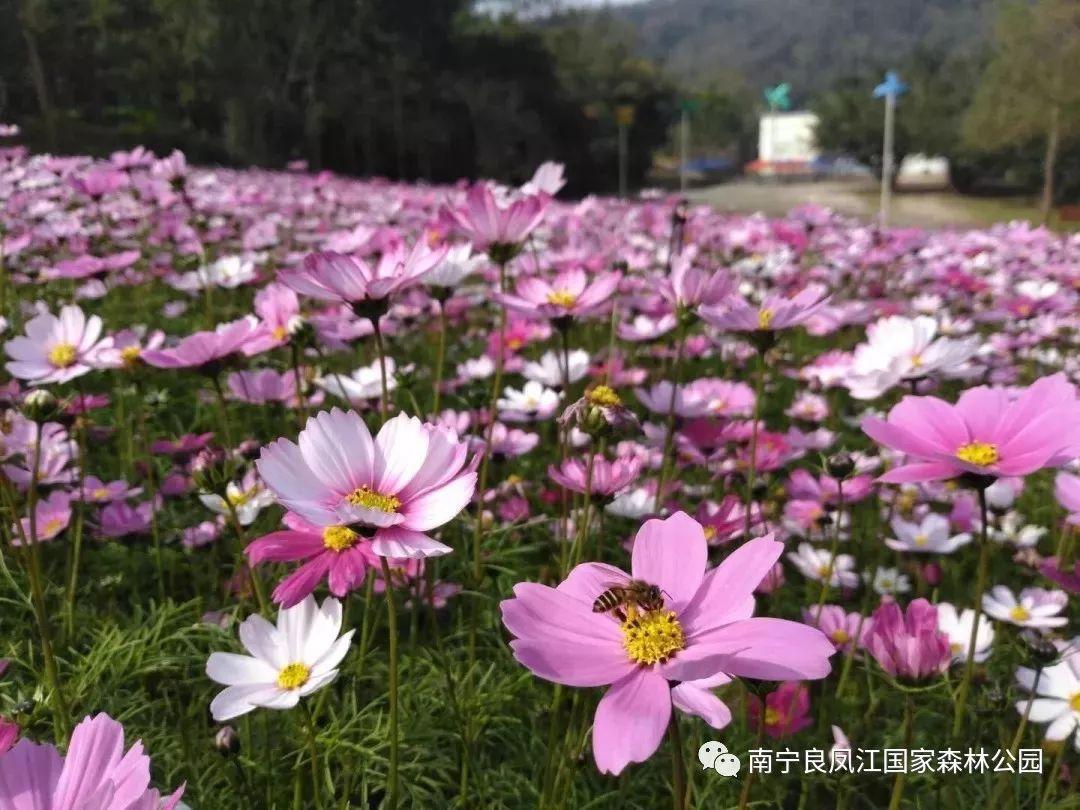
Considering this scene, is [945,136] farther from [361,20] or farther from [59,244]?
[59,244]

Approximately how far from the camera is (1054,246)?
3.71m

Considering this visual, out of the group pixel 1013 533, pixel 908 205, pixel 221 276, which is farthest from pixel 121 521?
pixel 908 205

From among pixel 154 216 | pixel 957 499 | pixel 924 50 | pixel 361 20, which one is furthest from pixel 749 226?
pixel 924 50

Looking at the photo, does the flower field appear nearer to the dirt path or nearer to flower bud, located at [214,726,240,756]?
flower bud, located at [214,726,240,756]

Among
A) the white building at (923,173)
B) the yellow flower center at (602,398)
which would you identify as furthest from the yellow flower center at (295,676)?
the white building at (923,173)

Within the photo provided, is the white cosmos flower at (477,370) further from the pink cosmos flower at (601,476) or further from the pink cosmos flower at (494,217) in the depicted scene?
the pink cosmos flower at (601,476)

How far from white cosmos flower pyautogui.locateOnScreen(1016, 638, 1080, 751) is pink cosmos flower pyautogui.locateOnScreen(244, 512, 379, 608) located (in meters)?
0.72

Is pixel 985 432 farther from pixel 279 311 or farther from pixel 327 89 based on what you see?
pixel 327 89

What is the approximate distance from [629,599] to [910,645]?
372 mm

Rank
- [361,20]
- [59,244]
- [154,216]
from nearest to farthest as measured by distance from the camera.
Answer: [59,244] → [154,216] → [361,20]

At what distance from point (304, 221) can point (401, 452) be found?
10.5 ft

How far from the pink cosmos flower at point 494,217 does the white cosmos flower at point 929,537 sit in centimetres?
79

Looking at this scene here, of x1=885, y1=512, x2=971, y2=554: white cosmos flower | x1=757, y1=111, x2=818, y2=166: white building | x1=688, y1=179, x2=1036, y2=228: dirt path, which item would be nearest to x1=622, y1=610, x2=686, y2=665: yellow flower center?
x1=885, y1=512, x2=971, y2=554: white cosmos flower

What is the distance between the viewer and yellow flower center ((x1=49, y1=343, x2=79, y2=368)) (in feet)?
→ 3.43
